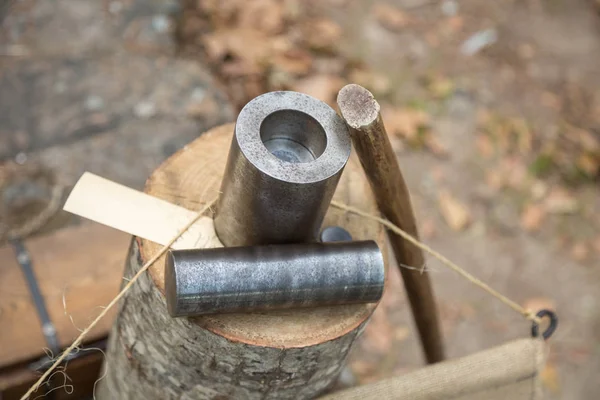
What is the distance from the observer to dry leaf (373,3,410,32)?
15.3 feet

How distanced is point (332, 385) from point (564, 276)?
262 centimetres

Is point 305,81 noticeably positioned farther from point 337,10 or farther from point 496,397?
point 496,397

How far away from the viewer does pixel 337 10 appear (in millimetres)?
4578

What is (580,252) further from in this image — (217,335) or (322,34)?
(217,335)

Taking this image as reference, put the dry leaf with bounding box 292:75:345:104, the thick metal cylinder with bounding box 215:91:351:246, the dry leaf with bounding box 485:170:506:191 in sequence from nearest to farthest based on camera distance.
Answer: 1. the thick metal cylinder with bounding box 215:91:351:246
2. the dry leaf with bounding box 292:75:345:104
3. the dry leaf with bounding box 485:170:506:191

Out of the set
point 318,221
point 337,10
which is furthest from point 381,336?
point 337,10

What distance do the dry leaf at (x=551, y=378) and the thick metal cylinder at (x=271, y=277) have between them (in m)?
2.48

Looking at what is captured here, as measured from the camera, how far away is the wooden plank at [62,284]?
2.20 metres

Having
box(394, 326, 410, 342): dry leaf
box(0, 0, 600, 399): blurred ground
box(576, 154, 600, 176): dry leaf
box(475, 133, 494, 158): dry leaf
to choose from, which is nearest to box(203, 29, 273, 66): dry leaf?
box(0, 0, 600, 399): blurred ground

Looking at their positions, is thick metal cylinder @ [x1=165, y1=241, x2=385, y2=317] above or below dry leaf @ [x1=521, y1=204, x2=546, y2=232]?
above

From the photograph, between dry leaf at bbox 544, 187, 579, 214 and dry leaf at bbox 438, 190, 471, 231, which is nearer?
dry leaf at bbox 438, 190, 471, 231

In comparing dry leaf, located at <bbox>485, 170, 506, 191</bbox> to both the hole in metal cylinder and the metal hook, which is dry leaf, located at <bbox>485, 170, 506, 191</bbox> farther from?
the hole in metal cylinder

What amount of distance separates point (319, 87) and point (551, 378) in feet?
7.02

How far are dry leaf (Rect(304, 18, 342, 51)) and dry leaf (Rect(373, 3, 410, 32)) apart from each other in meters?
0.41
